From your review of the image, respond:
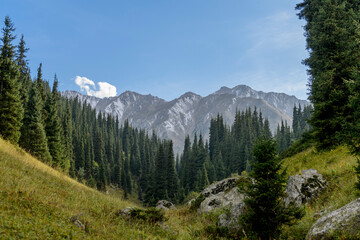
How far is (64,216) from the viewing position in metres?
7.59

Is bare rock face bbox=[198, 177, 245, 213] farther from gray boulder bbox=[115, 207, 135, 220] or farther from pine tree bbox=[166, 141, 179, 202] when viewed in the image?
pine tree bbox=[166, 141, 179, 202]

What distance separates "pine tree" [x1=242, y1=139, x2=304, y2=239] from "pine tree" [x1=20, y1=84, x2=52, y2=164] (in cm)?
3679

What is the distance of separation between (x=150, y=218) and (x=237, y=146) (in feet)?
282

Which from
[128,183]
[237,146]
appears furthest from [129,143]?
[237,146]

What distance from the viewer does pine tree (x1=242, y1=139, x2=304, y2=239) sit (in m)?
7.52

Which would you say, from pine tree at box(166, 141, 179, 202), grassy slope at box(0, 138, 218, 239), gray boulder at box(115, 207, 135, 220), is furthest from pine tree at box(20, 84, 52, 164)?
pine tree at box(166, 141, 179, 202)

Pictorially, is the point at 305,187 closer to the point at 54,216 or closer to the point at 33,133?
the point at 54,216

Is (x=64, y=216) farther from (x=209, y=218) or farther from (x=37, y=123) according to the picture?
(x=37, y=123)

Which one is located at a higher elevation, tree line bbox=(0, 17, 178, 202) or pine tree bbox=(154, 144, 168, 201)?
tree line bbox=(0, 17, 178, 202)

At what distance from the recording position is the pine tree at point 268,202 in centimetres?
752

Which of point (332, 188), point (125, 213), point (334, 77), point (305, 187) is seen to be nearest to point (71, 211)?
point (125, 213)

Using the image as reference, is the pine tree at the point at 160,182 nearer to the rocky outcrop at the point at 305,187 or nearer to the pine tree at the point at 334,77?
the pine tree at the point at 334,77

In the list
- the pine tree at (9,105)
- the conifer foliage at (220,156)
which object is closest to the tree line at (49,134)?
the pine tree at (9,105)

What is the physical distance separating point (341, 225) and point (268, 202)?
84.4 inches
